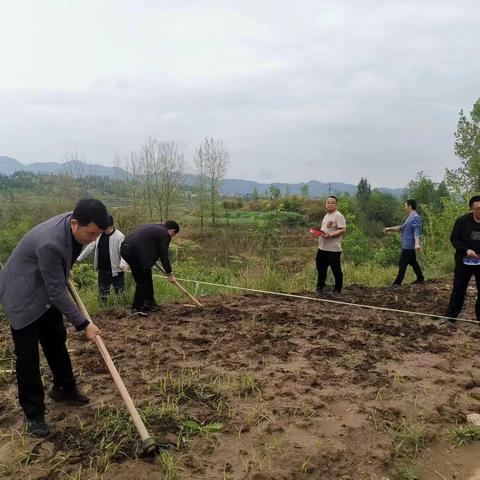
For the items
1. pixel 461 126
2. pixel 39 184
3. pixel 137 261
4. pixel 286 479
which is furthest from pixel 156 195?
pixel 286 479

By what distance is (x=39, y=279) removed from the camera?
10.1 feet

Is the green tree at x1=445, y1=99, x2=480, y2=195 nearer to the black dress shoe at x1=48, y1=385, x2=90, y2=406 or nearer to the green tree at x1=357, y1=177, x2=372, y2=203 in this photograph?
the green tree at x1=357, y1=177, x2=372, y2=203

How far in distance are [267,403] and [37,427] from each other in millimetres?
1603

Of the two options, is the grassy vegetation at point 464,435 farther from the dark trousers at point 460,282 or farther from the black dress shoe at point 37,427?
the black dress shoe at point 37,427

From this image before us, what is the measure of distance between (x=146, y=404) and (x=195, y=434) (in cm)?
56

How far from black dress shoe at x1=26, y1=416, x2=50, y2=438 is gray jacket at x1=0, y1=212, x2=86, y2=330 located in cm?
64

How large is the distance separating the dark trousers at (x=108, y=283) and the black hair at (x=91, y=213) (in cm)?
365

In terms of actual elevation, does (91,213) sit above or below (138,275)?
above

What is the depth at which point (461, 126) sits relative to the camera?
24609 mm

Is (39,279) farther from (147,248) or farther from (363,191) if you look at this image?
(363,191)

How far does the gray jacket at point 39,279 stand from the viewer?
2.97m

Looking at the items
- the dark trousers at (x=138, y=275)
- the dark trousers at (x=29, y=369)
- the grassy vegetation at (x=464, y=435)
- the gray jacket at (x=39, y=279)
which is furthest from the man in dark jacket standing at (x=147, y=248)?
the grassy vegetation at (x=464, y=435)

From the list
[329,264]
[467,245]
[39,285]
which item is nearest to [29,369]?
[39,285]

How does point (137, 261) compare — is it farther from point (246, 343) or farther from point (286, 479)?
point (286, 479)
